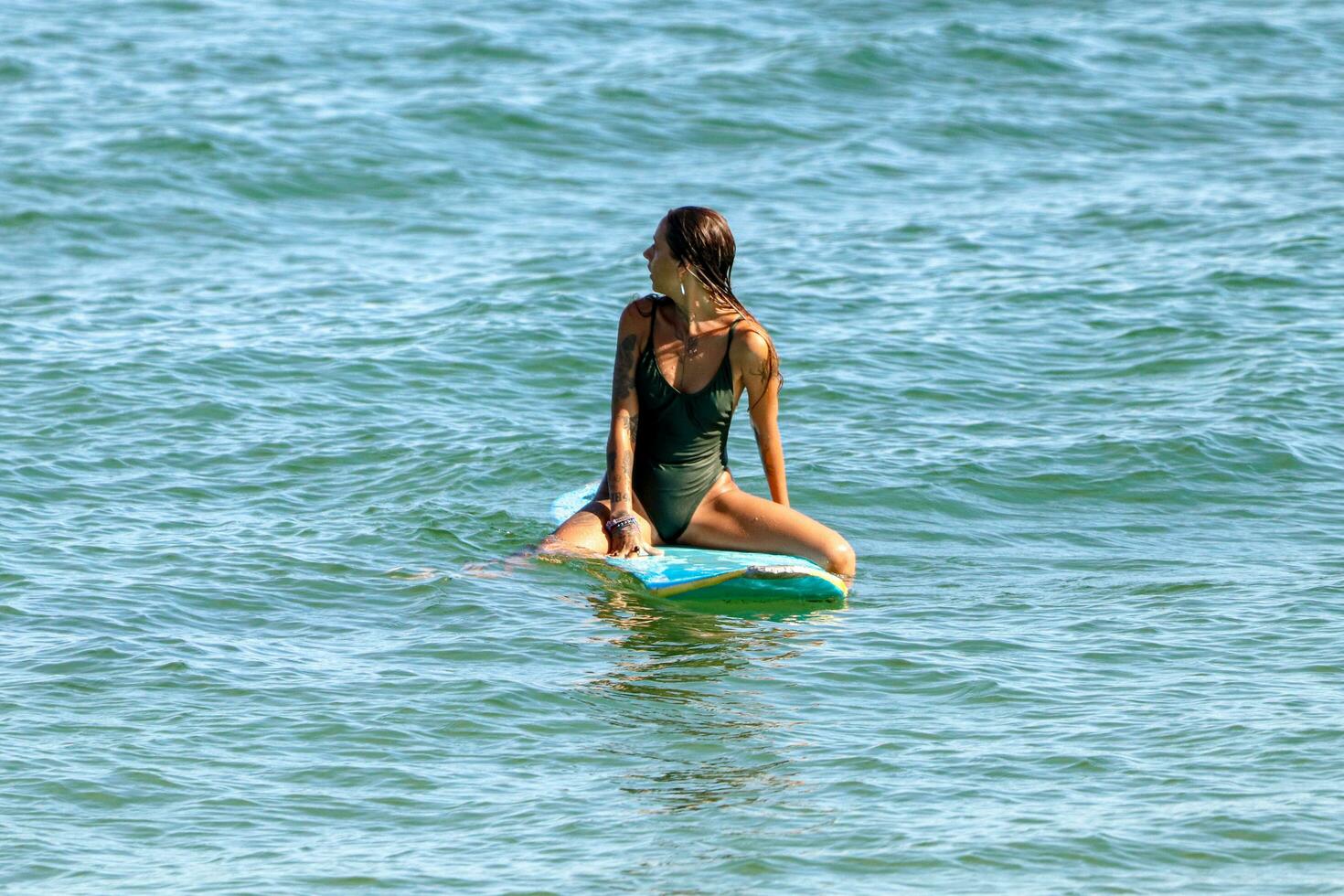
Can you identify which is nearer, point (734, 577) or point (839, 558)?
point (734, 577)

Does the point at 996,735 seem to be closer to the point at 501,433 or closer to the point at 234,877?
the point at 234,877

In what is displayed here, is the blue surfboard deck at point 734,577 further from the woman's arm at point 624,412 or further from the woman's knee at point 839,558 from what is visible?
the woman's arm at point 624,412

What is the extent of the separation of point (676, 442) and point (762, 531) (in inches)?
21.1

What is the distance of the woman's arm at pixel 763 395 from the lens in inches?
293

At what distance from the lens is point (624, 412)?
298 inches

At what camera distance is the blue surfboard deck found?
7.21 metres

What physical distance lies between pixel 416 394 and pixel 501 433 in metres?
0.96

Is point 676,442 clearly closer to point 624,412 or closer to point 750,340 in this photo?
point 624,412

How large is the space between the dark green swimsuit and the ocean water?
1.59 ft

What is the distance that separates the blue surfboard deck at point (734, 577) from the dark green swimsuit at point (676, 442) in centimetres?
35

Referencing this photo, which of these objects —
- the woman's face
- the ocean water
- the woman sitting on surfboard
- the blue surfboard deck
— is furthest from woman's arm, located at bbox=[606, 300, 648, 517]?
the ocean water

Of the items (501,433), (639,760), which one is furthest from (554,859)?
(501,433)

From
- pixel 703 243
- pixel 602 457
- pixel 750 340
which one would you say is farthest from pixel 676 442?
pixel 602 457

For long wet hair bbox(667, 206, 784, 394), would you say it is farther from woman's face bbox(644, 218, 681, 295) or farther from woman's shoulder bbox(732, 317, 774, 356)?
woman's shoulder bbox(732, 317, 774, 356)
